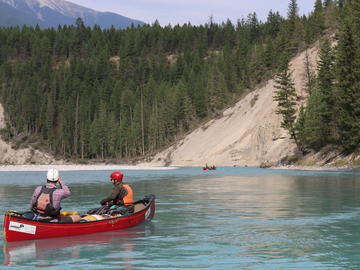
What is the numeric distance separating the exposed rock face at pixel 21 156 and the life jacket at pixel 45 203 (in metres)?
120

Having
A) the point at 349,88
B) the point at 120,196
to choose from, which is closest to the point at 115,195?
the point at 120,196

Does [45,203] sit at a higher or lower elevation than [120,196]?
higher

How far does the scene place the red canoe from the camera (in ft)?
60.7

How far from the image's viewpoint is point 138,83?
171250mm

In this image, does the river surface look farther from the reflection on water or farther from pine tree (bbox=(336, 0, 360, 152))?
pine tree (bbox=(336, 0, 360, 152))

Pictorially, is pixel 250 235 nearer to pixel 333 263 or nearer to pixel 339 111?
pixel 333 263

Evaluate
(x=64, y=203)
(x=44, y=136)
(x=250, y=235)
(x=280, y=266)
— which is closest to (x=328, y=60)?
(x=64, y=203)

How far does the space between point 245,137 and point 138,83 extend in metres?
85.1

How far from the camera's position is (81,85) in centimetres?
16312

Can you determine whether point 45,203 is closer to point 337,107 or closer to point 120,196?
point 120,196

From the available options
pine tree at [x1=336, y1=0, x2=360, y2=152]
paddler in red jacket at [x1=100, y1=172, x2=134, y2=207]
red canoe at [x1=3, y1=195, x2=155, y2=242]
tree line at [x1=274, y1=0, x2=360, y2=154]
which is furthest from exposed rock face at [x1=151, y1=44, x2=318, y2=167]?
red canoe at [x1=3, y1=195, x2=155, y2=242]

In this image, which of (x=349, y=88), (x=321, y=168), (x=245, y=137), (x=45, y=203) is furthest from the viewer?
(x=245, y=137)

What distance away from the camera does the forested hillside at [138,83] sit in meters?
120

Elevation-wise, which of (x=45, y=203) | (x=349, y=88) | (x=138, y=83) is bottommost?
(x=45, y=203)
